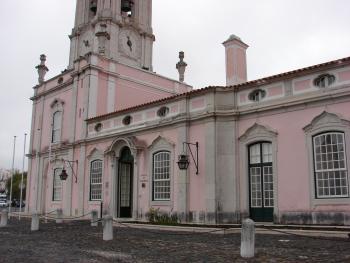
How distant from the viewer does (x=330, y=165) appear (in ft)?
43.3

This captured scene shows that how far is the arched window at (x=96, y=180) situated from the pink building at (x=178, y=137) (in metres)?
0.05

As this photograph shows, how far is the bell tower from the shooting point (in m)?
25.3

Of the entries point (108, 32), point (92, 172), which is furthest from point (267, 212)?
point (108, 32)

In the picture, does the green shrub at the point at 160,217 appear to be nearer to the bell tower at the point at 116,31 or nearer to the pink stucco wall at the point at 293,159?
the pink stucco wall at the point at 293,159

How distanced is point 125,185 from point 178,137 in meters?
4.72

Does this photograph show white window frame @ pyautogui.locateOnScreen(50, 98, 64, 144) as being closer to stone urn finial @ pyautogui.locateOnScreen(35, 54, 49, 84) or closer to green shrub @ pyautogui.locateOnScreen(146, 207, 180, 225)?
stone urn finial @ pyautogui.locateOnScreen(35, 54, 49, 84)

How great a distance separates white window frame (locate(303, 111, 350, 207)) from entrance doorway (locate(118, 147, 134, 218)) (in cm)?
923

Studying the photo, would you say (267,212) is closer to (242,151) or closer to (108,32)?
(242,151)

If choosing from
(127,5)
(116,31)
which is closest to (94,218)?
(116,31)

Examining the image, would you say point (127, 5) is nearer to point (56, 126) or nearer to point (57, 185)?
point (56, 126)

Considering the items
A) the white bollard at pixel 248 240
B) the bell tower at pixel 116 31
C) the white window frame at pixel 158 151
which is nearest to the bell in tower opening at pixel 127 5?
the bell tower at pixel 116 31

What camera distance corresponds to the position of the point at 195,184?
1627cm

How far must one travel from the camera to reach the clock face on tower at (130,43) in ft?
85.7

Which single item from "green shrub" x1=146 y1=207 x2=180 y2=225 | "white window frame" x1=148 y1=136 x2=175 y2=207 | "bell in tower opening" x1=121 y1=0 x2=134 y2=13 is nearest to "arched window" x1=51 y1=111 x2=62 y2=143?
"bell in tower opening" x1=121 y1=0 x2=134 y2=13
